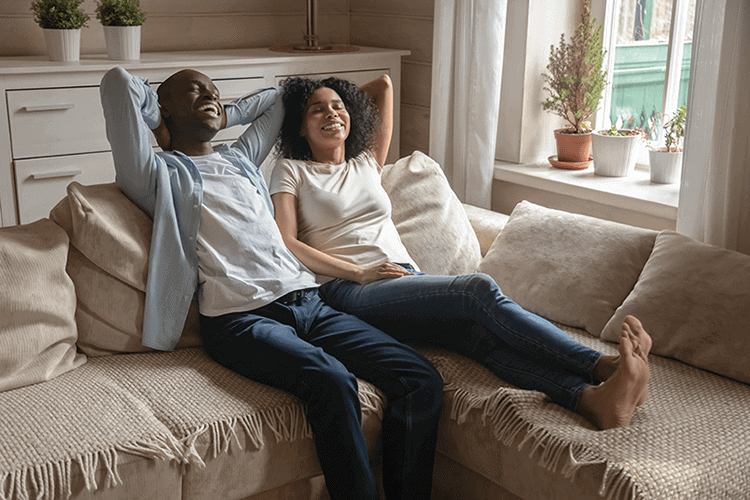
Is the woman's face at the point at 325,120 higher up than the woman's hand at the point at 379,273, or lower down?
higher up

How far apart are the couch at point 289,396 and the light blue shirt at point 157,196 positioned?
5 cm

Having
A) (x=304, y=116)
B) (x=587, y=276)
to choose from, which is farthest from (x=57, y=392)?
(x=587, y=276)

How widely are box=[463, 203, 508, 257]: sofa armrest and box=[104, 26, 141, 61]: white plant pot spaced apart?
4.66 ft

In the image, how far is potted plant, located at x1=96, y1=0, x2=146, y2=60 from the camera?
2881 millimetres

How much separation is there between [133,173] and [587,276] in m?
1.24

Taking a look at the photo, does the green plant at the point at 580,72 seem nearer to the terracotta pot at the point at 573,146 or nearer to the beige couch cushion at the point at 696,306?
the terracotta pot at the point at 573,146

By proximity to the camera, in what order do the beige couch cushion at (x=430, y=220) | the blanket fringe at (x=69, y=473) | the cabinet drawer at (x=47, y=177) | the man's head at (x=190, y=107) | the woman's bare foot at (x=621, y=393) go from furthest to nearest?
the cabinet drawer at (x=47, y=177) → the beige couch cushion at (x=430, y=220) → the man's head at (x=190, y=107) → the woman's bare foot at (x=621, y=393) → the blanket fringe at (x=69, y=473)

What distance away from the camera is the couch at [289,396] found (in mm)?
1493

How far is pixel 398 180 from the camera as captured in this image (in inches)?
102

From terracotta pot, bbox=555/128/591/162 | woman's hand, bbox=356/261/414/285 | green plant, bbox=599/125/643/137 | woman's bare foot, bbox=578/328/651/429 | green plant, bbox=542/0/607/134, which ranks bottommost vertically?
woman's bare foot, bbox=578/328/651/429

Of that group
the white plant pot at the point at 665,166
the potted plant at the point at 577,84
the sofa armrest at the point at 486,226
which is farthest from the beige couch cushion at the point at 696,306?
the potted plant at the point at 577,84

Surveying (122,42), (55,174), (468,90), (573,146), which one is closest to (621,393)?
(573,146)

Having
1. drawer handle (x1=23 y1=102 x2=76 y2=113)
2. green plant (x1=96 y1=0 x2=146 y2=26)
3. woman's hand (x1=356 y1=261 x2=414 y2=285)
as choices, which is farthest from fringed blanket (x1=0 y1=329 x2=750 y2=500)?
green plant (x1=96 y1=0 x2=146 y2=26)

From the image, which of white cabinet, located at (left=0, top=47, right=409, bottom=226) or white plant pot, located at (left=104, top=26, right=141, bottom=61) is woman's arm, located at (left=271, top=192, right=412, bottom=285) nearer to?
white cabinet, located at (left=0, top=47, right=409, bottom=226)
